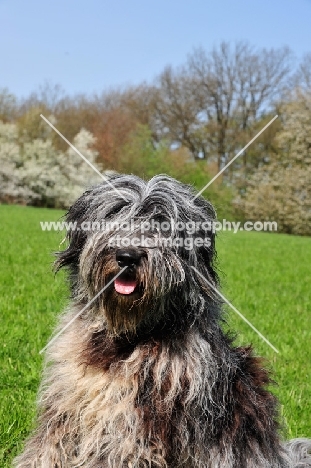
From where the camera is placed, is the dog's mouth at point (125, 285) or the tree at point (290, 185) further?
the tree at point (290, 185)

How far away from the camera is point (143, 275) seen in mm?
2912

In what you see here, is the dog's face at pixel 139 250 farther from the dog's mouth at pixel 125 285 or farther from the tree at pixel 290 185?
the tree at pixel 290 185

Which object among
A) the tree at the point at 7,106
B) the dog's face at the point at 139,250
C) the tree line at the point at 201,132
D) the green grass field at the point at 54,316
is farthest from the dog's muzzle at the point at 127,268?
the tree at the point at 7,106

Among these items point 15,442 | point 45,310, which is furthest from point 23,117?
point 15,442

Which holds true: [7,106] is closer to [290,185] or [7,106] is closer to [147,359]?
[290,185]

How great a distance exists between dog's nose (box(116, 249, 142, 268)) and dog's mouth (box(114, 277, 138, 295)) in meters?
0.09

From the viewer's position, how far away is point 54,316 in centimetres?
641

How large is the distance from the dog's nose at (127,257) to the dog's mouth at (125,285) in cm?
9

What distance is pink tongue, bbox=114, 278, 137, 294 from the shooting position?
9.66 ft

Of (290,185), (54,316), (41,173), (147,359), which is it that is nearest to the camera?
(147,359)

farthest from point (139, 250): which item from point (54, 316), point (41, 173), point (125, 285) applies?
point (41, 173)

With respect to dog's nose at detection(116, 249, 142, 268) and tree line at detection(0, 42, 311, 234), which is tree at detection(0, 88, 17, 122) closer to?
tree line at detection(0, 42, 311, 234)

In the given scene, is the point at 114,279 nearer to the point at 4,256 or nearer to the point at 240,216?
the point at 4,256

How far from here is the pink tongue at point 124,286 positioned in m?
2.94
